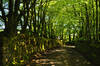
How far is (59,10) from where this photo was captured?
985 inches

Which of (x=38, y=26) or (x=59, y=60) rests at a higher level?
(x=38, y=26)

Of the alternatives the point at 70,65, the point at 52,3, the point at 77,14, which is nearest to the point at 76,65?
the point at 70,65

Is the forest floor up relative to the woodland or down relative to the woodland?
down

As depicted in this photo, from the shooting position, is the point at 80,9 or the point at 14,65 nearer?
the point at 14,65

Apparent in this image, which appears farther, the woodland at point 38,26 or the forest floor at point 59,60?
the forest floor at point 59,60

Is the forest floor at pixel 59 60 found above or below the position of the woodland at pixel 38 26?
below

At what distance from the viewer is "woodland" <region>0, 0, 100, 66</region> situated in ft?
23.6

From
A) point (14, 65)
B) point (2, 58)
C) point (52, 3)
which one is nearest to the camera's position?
point (2, 58)

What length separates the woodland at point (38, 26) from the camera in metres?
7.21

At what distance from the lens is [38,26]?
18062 mm

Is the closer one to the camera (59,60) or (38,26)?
(59,60)

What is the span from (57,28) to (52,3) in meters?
17.5

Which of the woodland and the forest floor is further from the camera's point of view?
the forest floor

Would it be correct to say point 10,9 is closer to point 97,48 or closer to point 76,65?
point 76,65
